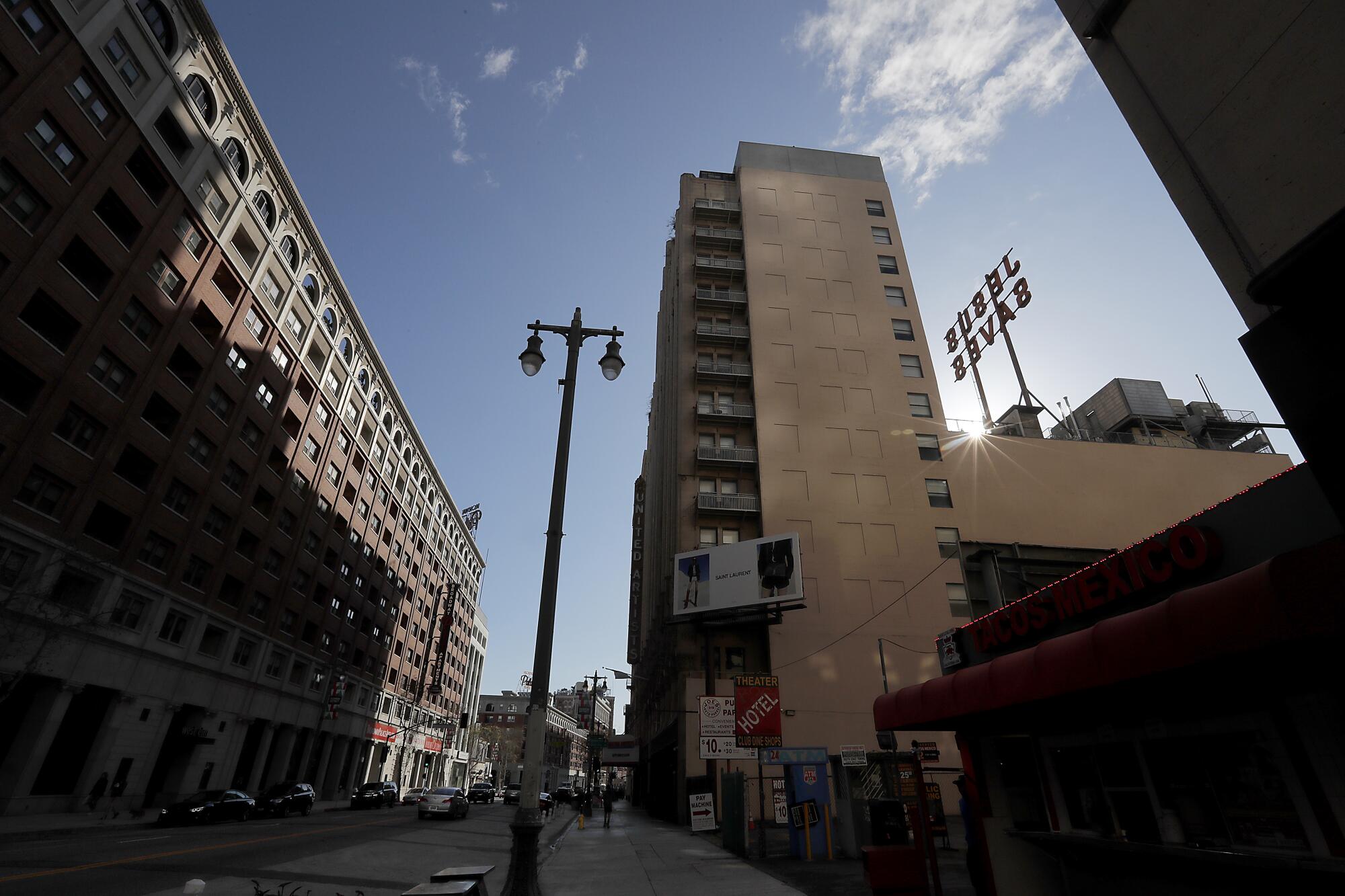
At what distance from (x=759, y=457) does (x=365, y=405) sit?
128 ft

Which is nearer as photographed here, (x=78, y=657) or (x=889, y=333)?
(x=78, y=657)

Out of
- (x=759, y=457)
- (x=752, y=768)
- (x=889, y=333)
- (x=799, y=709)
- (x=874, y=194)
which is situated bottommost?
(x=752, y=768)

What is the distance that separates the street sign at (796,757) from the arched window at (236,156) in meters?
43.8

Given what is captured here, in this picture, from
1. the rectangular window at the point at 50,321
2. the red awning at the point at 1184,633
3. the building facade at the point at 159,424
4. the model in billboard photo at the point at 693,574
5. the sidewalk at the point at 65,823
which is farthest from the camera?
the model in billboard photo at the point at 693,574

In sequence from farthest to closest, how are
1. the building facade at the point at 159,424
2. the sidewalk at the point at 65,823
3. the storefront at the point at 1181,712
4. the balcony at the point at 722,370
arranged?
the balcony at the point at 722,370 < the building facade at the point at 159,424 < the sidewalk at the point at 65,823 < the storefront at the point at 1181,712

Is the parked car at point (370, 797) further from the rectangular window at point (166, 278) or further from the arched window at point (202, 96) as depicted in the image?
the arched window at point (202, 96)

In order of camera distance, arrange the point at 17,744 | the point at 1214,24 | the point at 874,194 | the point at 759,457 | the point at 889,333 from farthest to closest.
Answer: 1. the point at 874,194
2. the point at 889,333
3. the point at 759,457
4. the point at 17,744
5. the point at 1214,24

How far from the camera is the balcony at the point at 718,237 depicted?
2037 inches

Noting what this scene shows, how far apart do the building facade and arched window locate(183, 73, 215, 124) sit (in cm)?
11

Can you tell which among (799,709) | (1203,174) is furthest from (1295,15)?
(799,709)

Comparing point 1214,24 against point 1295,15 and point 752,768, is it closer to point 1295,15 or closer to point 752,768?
point 1295,15

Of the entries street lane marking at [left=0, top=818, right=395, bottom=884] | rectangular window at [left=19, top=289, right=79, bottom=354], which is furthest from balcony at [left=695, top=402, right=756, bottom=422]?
rectangular window at [left=19, top=289, right=79, bottom=354]

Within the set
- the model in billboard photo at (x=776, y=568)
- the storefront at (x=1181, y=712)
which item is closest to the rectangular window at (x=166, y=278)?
the model in billboard photo at (x=776, y=568)

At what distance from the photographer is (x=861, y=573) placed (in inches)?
A: 1487
